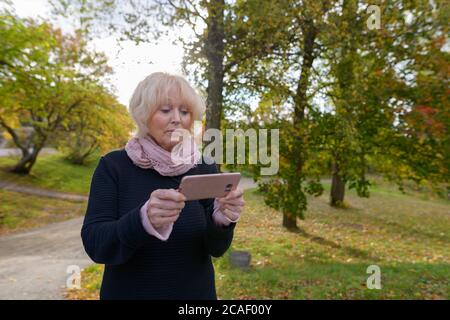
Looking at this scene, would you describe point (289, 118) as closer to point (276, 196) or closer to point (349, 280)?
point (276, 196)

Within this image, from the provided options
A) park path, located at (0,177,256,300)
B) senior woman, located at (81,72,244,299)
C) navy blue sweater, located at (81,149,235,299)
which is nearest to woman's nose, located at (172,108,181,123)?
senior woman, located at (81,72,244,299)

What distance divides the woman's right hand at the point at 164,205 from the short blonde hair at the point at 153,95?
62 cm

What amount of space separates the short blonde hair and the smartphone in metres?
0.59

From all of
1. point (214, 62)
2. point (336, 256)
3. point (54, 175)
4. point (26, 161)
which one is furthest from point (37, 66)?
point (54, 175)

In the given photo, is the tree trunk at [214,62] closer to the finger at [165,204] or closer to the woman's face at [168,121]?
the woman's face at [168,121]

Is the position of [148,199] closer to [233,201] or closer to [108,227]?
[108,227]

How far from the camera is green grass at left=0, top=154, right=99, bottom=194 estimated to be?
72.2ft

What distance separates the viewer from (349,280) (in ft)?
21.8

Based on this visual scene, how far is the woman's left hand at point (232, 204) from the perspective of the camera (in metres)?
1.72

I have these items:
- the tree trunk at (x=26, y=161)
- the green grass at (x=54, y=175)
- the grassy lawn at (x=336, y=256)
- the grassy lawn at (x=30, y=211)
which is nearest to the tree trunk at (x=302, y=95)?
the grassy lawn at (x=336, y=256)

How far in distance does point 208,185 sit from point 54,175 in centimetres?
2560

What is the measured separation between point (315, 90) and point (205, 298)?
8.01m

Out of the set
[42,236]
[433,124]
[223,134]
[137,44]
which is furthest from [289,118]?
[42,236]

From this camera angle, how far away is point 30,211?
53.3ft
